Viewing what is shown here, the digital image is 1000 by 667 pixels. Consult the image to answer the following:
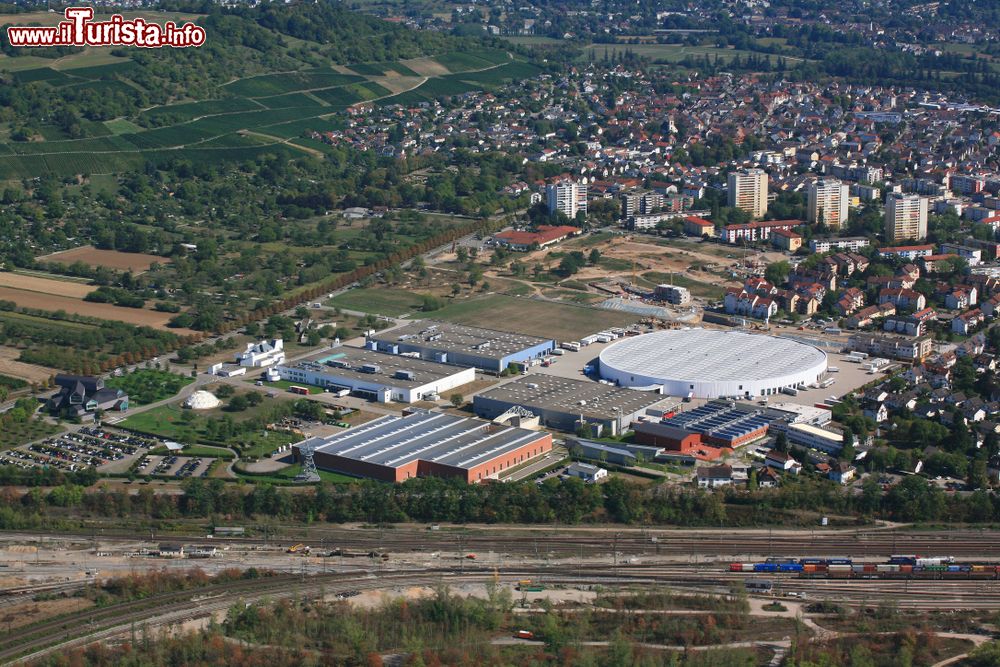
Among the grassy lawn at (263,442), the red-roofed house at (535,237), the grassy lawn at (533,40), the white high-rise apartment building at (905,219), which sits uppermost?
the grassy lawn at (533,40)

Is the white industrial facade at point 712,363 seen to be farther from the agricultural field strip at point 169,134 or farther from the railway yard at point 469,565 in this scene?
the agricultural field strip at point 169,134

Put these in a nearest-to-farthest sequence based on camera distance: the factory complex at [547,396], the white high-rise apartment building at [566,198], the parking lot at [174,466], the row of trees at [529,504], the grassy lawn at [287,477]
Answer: the row of trees at [529,504] < the grassy lawn at [287,477] < the parking lot at [174,466] < the factory complex at [547,396] < the white high-rise apartment building at [566,198]

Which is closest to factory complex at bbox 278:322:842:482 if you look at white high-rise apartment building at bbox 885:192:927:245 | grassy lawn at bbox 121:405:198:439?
grassy lawn at bbox 121:405:198:439

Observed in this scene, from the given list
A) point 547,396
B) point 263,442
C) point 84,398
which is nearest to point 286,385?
point 263,442

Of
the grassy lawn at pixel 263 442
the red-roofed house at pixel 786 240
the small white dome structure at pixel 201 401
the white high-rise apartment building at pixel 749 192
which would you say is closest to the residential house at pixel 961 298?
the red-roofed house at pixel 786 240

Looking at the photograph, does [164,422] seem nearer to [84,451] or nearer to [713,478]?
[84,451]

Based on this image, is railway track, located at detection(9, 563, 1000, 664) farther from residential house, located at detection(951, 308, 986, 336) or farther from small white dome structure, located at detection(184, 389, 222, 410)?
residential house, located at detection(951, 308, 986, 336)
